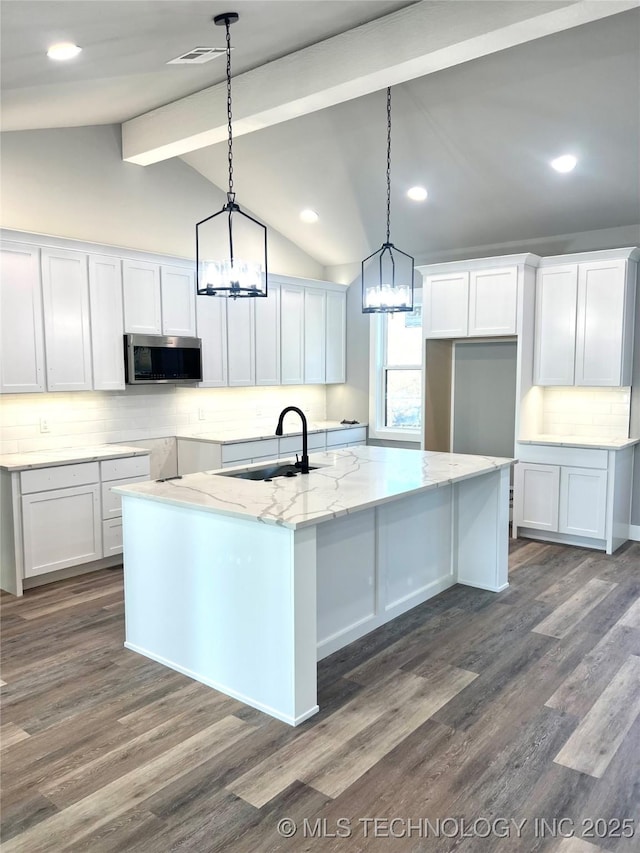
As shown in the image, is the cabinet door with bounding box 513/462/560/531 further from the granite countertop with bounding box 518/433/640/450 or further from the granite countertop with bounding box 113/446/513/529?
the granite countertop with bounding box 113/446/513/529

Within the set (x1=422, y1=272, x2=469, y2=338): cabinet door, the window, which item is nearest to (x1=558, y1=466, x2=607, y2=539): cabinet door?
(x1=422, y1=272, x2=469, y2=338): cabinet door

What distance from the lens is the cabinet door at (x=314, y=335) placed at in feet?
22.8

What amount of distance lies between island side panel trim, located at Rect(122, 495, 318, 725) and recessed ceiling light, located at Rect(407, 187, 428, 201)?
3.89m

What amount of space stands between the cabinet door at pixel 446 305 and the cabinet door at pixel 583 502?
64.3 inches

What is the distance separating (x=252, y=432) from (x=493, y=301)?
257cm

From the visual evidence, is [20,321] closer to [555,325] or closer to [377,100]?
[377,100]

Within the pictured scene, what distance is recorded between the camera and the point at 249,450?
5.90 m

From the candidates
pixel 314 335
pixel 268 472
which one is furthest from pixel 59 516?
pixel 314 335

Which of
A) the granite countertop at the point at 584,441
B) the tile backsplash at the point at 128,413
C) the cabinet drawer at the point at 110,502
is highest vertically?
the tile backsplash at the point at 128,413

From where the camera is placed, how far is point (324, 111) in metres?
5.05

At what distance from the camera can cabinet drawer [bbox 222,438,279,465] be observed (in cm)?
566

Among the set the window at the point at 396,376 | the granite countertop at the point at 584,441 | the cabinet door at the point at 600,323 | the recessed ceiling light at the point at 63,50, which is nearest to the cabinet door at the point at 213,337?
the window at the point at 396,376

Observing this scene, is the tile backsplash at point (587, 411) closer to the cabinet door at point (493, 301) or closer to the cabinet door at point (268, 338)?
the cabinet door at point (493, 301)

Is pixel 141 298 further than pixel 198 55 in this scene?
Yes
